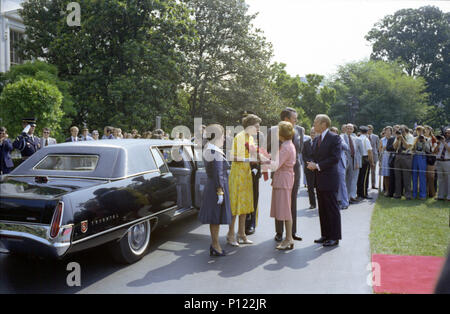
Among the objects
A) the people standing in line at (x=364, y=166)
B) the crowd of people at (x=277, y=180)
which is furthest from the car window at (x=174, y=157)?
the people standing in line at (x=364, y=166)

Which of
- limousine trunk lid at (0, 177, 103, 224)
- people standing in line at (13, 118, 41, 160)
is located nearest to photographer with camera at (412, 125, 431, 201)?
limousine trunk lid at (0, 177, 103, 224)

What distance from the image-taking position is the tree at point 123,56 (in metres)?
19.2

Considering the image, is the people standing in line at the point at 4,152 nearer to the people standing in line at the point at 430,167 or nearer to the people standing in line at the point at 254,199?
the people standing in line at the point at 254,199

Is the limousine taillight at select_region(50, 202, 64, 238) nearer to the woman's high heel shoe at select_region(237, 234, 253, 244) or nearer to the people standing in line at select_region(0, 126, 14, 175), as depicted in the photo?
the woman's high heel shoe at select_region(237, 234, 253, 244)

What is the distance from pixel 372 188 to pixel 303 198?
11.9 feet

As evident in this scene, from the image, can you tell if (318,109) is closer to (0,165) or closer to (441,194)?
(441,194)

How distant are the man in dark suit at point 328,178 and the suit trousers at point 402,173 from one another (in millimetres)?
5793

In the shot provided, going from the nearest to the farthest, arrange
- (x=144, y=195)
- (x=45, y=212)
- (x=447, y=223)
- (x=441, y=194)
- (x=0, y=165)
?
1. (x=45, y=212)
2. (x=144, y=195)
3. (x=447, y=223)
4. (x=0, y=165)
5. (x=441, y=194)

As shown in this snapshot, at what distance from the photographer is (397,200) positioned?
1070cm

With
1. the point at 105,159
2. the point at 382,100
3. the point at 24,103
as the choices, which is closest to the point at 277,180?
the point at 105,159

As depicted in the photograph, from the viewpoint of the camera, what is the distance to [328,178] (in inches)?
244

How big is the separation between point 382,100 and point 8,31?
37554 mm

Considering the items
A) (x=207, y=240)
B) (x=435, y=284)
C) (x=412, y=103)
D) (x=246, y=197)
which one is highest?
(x=412, y=103)
